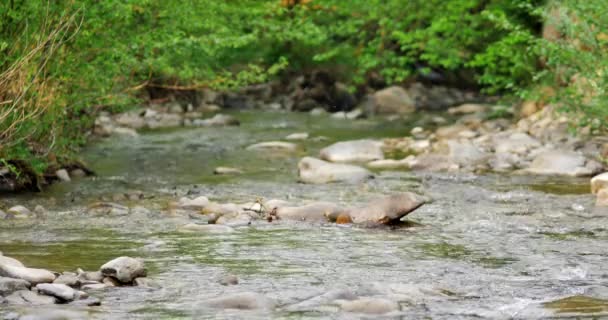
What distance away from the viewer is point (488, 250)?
8898mm

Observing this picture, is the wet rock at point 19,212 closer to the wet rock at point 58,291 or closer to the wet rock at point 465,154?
the wet rock at point 58,291

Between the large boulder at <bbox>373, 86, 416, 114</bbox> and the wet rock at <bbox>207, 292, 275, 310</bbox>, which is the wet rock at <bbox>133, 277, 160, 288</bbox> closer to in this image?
the wet rock at <bbox>207, 292, 275, 310</bbox>

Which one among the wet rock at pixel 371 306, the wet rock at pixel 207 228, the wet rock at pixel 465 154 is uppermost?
the wet rock at pixel 465 154

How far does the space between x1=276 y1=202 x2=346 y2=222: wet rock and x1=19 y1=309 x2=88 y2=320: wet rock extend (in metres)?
4.45

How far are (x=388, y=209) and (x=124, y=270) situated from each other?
3.56 metres

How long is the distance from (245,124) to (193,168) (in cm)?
676

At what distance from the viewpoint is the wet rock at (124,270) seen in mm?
7395

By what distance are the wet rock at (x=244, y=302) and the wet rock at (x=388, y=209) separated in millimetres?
3580

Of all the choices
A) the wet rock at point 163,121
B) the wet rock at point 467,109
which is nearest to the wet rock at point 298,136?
the wet rock at point 163,121

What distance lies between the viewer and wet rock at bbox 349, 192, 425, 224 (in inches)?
407

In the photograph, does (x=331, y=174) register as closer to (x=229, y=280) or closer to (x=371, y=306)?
(x=229, y=280)

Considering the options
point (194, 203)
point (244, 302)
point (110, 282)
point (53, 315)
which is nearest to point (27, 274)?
point (110, 282)

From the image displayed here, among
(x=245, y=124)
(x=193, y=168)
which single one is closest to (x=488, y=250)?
(x=193, y=168)

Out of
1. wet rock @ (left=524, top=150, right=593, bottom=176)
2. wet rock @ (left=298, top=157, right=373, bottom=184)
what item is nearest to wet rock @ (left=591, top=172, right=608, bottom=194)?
wet rock @ (left=524, top=150, right=593, bottom=176)
